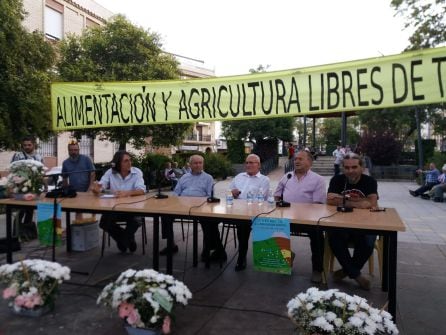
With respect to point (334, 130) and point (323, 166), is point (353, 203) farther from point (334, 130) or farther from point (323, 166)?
point (334, 130)

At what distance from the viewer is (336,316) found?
238 cm

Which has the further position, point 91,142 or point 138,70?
point 91,142

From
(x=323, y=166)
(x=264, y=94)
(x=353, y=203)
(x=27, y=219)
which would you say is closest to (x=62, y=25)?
(x=323, y=166)

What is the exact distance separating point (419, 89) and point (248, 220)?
6.25 ft

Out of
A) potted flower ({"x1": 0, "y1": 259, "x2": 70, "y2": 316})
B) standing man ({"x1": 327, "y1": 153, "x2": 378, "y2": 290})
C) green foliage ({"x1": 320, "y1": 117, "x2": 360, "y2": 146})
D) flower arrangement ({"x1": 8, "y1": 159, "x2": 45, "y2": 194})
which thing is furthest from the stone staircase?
potted flower ({"x1": 0, "y1": 259, "x2": 70, "y2": 316})

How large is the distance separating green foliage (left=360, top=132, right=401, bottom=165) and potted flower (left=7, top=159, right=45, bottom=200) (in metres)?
19.6

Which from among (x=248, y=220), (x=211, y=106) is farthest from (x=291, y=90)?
(x=248, y=220)

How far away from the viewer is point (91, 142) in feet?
74.6

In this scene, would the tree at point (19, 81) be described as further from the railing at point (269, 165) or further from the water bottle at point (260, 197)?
the railing at point (269, 165)

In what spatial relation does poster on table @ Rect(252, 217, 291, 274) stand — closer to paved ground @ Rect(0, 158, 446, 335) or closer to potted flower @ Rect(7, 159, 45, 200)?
Answer: paved ground @ Rect(0, 158, 446, 335)

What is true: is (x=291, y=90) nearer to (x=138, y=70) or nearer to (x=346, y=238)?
(x=346, y=238)

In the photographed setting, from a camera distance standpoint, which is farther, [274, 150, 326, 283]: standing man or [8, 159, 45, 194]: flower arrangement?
[8, 159, 45, 194]: flower arrangement

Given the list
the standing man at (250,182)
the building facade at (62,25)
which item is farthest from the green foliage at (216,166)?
the standing man at (250,182)

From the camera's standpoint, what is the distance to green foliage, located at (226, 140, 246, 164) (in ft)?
81.0
